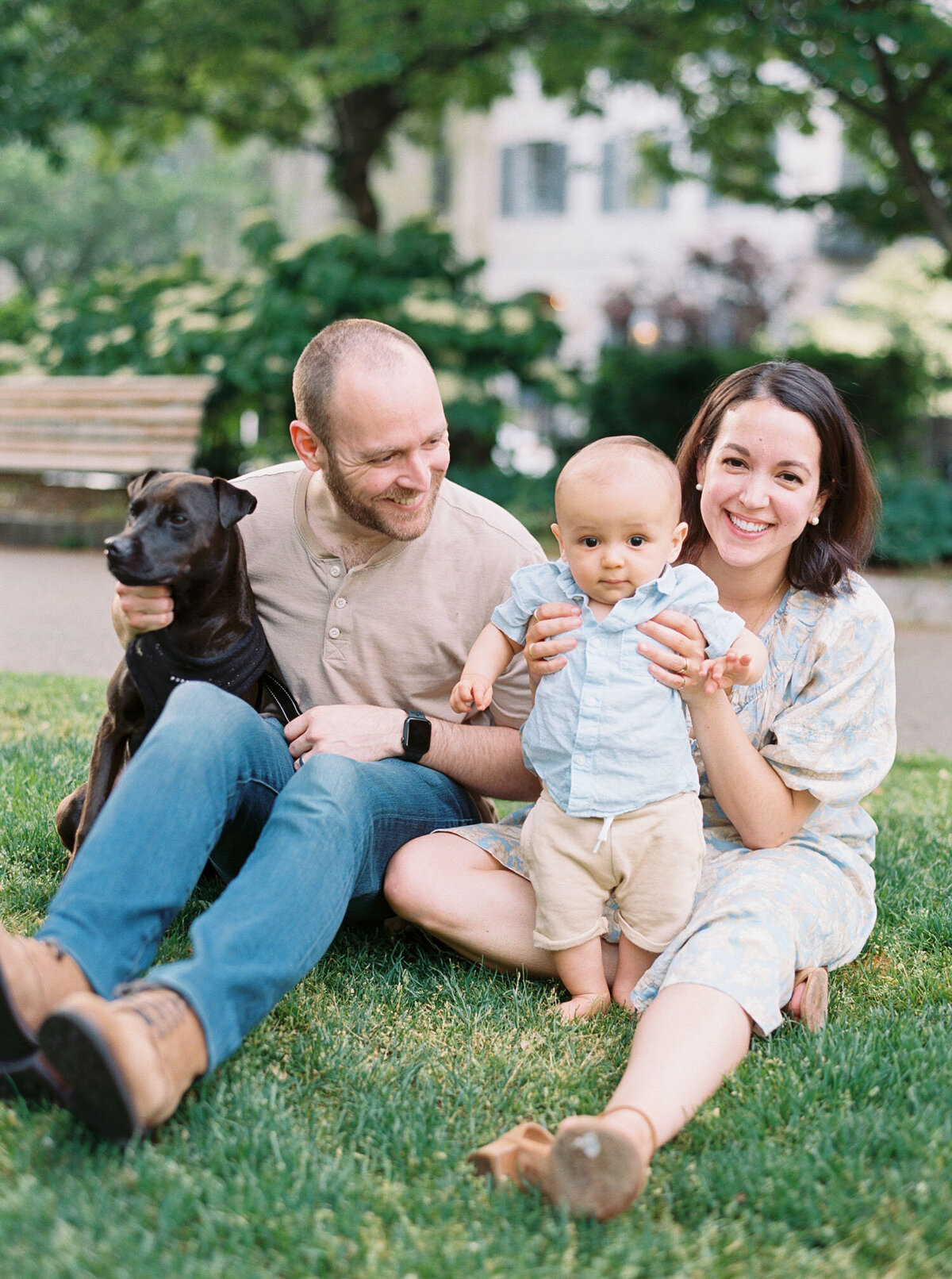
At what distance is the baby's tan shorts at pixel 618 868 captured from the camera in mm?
2570

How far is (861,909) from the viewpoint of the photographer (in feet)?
9.36

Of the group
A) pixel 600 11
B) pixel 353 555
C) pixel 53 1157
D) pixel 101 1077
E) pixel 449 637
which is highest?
pixel 600 11

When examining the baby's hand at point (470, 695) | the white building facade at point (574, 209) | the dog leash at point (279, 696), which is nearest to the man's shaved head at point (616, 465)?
the baby's hand at point (470, 695)

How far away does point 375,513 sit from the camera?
9.70 feet

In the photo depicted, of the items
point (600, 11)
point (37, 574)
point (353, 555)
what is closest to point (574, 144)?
point (600, 11)

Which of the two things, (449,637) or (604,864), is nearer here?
(604,864)

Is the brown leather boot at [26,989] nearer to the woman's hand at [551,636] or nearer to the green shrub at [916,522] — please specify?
the woman's hand at [551,636]

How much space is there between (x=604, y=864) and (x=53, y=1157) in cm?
120

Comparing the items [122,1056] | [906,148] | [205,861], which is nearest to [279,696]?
[205,861]

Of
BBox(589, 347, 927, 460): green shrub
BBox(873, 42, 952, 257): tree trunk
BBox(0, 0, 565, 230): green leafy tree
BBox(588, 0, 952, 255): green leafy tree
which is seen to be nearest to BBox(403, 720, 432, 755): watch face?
BBox(588, 0, 952, 255): green leafy tree

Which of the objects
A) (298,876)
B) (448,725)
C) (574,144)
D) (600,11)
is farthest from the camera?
(574,144)

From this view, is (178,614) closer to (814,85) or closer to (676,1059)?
(676,1059)

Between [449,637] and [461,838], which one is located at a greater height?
[449,637]

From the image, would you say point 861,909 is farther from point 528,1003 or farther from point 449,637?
point 449,637
